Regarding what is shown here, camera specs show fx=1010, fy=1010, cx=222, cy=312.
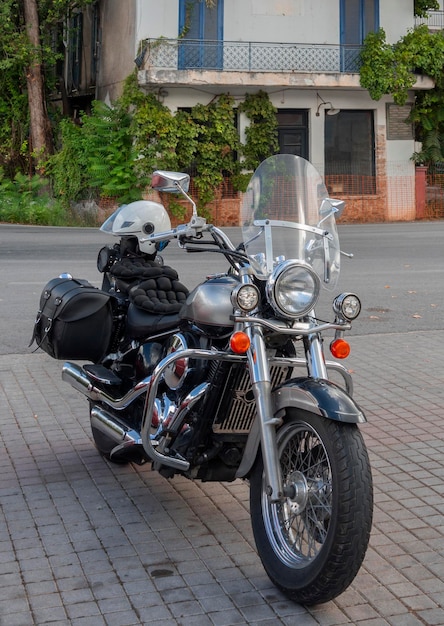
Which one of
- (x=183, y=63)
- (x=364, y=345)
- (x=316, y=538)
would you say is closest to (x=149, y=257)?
(x=316, y=538)

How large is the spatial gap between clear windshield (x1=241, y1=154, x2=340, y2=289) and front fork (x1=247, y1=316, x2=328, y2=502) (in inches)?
13.2

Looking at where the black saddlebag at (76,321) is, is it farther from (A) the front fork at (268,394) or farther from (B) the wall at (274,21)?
(B) the wall at (274,21)

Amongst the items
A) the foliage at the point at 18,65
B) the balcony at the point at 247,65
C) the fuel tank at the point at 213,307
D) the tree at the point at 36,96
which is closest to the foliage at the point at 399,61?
the balcony at the point at 247,65

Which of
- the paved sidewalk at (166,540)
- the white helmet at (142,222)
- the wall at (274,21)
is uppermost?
the wall at (274,21)

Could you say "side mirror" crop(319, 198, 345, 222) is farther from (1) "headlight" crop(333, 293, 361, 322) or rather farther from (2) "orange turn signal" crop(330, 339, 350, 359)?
(2) "orange turn signal" crop(330, 339, 350, 359)

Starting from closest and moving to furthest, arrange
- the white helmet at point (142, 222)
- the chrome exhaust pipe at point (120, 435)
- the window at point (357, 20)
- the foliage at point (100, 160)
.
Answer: the chrome exhaust pipe at point (120, 435) → the white helmet at point (142, 222) → the foliage at point (100, 160) → the window at point (357, 20)

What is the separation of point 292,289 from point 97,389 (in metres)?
1.73

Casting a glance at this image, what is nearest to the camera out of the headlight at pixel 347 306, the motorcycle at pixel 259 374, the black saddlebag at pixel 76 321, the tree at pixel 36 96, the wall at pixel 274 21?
the motorcycle at pixel 259 374

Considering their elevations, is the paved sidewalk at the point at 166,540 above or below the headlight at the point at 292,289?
below

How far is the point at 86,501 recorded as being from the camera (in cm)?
540

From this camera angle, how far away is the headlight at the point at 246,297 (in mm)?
4129

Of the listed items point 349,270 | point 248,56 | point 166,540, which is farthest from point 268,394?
point 248,56

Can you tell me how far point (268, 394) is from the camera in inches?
165

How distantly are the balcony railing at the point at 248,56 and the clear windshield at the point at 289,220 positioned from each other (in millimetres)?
24696
